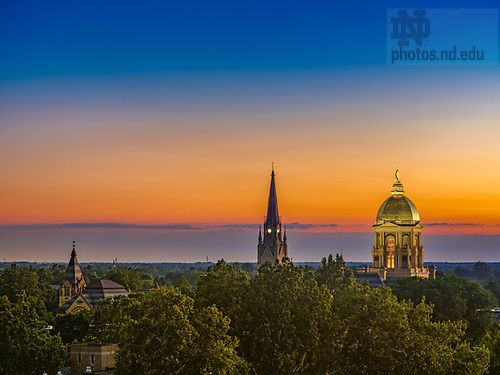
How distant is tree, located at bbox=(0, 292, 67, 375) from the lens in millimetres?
79312

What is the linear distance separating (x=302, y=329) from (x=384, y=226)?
392 feet

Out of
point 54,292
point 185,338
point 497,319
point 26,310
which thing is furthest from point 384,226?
point 185,338

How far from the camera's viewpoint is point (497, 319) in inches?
6403

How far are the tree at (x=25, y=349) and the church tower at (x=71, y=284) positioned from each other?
8823cm

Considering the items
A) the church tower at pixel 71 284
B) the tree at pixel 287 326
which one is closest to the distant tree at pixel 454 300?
the tree at pixel 287 326

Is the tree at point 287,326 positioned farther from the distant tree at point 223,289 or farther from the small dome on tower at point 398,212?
the small dome on tower at point 398,212

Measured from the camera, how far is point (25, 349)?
8000 cm

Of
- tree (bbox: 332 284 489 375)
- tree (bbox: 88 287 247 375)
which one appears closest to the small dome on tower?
tree (bbox: 332 284 489 375)

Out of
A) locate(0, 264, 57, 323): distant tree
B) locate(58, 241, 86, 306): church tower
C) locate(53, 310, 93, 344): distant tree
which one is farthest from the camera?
locate(58, 241, 86, 306): church tower

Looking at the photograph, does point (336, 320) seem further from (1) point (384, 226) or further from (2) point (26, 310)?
(1) point (384, 226)

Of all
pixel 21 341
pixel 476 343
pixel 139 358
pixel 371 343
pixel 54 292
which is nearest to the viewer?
pixel 139 358

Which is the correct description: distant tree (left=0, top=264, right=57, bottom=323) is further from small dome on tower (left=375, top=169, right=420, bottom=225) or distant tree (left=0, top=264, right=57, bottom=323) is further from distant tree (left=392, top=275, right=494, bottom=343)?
small dome on tower (left=375, top=169, right=420, bottom=225)

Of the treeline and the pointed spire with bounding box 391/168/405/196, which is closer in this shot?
the treeline

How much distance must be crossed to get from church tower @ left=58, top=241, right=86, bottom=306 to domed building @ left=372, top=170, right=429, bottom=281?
63.5 m
